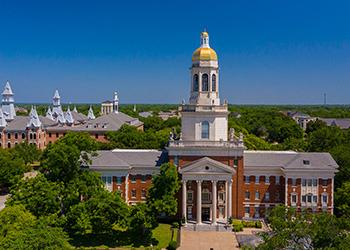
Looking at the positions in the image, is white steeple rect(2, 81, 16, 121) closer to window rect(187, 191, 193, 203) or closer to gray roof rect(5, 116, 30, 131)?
gray roof rect(5, 116, 30, 131)

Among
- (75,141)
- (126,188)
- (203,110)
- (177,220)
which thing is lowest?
(177,220)

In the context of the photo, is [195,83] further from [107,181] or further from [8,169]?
[8,169]

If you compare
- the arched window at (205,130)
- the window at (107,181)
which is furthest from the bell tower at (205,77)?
the window at (107,181)

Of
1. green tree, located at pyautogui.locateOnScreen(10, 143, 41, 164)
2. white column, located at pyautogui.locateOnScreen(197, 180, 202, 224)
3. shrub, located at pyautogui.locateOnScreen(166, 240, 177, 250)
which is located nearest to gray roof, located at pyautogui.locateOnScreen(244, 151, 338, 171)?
white column, located at pyautogui.locateOnScreen(197, 180, 202, 224)

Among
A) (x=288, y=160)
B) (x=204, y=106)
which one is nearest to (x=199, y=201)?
(x=204, y=106)

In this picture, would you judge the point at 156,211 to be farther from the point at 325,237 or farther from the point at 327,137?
the point at 327,137

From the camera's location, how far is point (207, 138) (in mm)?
55500

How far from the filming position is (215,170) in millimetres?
52969

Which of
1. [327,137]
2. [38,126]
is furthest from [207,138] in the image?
[38,126]

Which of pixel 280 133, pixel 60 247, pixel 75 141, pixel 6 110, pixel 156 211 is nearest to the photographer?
pixel 60 247

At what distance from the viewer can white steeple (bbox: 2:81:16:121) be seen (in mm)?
117256

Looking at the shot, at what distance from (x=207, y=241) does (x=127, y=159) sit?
15539mm

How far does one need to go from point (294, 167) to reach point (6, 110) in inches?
3409

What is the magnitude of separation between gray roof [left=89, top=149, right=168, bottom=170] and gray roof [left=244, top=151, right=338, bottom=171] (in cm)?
1096
